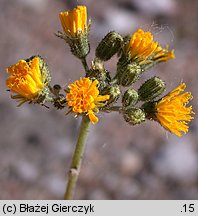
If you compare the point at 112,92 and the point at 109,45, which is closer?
the point at 112,92

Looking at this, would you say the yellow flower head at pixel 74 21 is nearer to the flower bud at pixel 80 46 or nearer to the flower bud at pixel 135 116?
the flower bud at pixel 80 46

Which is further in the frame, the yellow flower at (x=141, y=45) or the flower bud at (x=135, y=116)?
the yellow flower at (x=141, y=45)

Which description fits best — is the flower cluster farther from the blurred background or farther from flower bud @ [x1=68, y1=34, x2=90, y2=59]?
the blurred background

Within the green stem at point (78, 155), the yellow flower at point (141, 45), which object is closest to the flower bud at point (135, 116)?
the green stem at point (78, 155)

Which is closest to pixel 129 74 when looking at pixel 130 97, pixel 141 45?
pixel 130 97

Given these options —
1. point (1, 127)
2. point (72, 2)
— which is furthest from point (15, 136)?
point (72, 2)

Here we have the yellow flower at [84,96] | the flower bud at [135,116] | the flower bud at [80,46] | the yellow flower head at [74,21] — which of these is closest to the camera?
the yellow flower at [84,96]

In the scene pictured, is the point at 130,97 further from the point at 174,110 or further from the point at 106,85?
the point at 174,110
